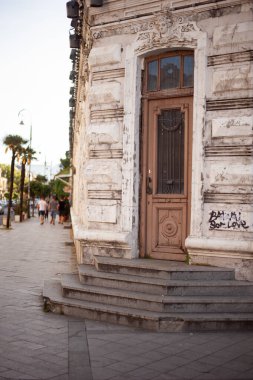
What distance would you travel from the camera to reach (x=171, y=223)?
871 cm

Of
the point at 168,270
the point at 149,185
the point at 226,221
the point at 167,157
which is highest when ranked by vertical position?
the point at 167,157

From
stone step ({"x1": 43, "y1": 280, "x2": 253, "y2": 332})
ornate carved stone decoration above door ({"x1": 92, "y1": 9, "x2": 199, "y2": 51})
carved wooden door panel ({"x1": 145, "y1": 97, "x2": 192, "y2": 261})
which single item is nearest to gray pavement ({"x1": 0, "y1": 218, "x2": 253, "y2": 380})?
stone step ({"x1": 43, "y1": 280, "x2": 253, "y2": 332})

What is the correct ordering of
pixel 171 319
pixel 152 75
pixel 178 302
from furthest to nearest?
pixel 152 75, pixel 178 302, pixel 171 319

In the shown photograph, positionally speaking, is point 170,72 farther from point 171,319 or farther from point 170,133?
point 171,319

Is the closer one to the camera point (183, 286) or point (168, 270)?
point (183, 286)

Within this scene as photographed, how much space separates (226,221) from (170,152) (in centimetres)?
173

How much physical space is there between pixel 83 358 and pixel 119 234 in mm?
3296

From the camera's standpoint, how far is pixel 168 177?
8875mm

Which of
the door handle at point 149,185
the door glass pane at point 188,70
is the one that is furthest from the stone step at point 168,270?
the door glass pane at point 188,70

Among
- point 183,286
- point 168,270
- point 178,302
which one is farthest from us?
point 168,270

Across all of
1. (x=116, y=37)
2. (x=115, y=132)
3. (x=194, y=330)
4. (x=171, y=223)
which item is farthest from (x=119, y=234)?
(x=116, y=37)

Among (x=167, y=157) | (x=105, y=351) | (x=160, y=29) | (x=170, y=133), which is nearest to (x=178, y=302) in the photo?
(x=105, y=351)

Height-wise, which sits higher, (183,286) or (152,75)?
(152,75)

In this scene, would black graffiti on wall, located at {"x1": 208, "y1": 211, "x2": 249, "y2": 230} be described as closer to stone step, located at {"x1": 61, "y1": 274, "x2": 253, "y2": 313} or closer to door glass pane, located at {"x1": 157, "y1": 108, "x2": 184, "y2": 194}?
door glass pane, located at {"x1": 157, "y1": 108, "x2": 184, "y2": 194}
